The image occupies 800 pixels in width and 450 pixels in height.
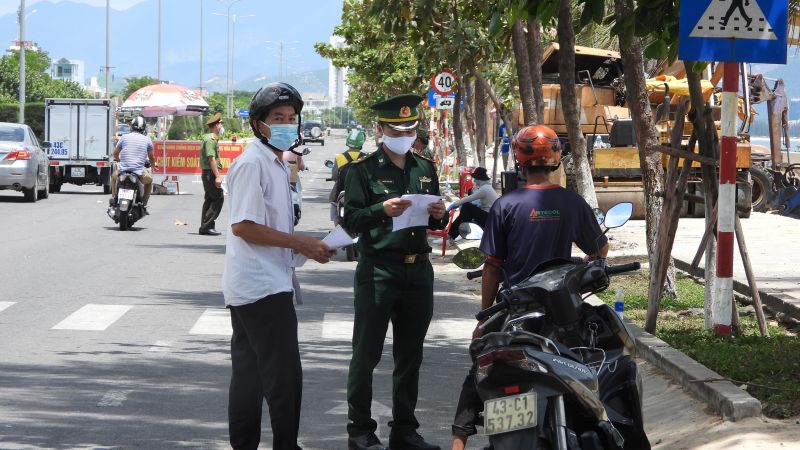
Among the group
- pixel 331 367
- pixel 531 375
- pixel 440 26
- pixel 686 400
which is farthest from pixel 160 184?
pixel 531 375

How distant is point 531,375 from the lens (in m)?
5.17

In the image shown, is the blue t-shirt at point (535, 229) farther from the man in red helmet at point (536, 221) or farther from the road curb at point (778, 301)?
the road curb at point (778, 301)

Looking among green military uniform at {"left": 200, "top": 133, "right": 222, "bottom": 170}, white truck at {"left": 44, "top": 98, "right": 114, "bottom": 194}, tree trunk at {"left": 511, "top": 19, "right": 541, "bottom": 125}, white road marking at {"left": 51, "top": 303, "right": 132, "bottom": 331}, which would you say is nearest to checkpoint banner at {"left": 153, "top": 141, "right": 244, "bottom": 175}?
white truck at {"left": 44, "top": 98, "right": 114, "bottom": 194}

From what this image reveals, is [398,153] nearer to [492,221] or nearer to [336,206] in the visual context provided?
[492,221]

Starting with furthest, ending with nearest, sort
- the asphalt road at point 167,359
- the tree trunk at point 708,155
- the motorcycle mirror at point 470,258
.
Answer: the tree trunk at point 708,155 → the asphalt road at point 167,359 → the motorcycle mirror at point 470,258

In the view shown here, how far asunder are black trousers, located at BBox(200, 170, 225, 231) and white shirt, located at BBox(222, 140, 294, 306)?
1571 centimetres

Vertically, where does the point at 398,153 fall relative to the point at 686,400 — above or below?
above

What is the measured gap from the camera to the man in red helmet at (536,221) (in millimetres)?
6379

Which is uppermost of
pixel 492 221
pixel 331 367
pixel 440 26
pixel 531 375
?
pixel 440 26

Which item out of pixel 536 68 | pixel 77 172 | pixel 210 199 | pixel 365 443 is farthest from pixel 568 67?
pixel 77 172

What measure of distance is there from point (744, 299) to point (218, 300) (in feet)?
17.8

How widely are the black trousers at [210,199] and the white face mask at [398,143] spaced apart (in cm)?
1491

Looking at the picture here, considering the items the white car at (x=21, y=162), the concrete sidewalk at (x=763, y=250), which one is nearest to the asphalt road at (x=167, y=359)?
the concrete sidewalk at (x=763, y=250)

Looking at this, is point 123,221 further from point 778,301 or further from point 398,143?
point 398,143
